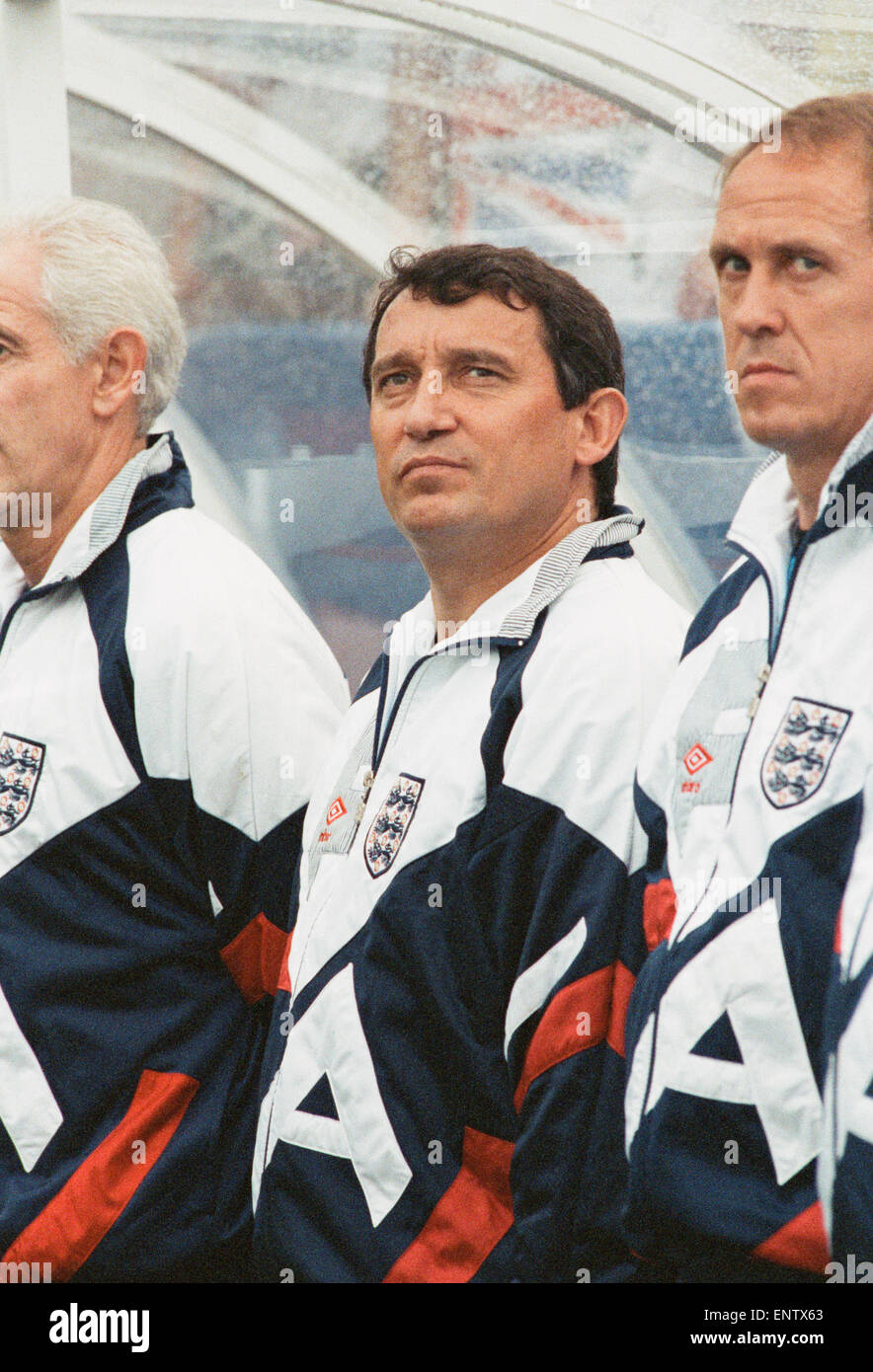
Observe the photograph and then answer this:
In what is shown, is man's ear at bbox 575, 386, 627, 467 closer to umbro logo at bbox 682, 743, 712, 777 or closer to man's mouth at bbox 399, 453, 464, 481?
man's mouth at bbox 399, 453, 464, 481

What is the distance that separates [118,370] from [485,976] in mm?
1338

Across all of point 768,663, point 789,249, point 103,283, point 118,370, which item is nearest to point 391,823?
point 768,663

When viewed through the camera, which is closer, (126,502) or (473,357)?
(473,357)

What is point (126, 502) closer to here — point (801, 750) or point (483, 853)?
point (483, 853)

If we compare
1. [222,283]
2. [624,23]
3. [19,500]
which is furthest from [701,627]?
[222,283]

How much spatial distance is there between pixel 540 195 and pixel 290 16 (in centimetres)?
101

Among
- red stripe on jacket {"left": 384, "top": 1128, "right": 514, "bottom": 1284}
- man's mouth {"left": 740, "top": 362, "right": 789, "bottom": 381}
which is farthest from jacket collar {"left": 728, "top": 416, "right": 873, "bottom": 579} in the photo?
red stripe on jacket {"left": 384, "top": 1128, "right": 514, "bottom": 1284}

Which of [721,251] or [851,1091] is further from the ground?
[721,251]

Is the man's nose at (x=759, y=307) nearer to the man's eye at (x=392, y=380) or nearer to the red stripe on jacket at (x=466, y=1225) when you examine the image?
the man's eye at (x=392, y=380)

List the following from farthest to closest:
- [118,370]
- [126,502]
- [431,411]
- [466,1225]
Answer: [118,370]
[126,502]
[431,411]
[466,1225]

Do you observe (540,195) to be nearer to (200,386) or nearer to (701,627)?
(200,386)

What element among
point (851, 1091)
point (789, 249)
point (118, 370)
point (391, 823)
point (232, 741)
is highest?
point (118, 370)

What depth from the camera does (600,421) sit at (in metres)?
2.52

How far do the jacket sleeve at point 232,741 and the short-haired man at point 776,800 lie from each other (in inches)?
30.2
